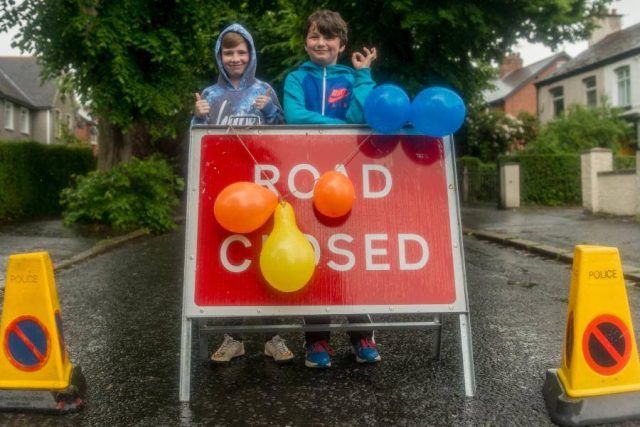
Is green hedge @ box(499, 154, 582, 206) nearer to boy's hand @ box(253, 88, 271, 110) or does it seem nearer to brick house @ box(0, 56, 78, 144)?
boy's hand @ box(253, 88, 271, 110)

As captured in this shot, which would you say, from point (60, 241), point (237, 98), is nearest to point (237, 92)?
point (237, 98)

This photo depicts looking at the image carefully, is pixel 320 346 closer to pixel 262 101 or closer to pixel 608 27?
pixel 262 101

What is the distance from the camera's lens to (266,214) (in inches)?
127

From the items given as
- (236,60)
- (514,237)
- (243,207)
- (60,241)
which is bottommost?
(514,237)

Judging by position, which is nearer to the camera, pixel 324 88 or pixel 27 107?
pixel 324 88

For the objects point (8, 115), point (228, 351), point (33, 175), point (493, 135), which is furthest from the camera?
point (8, 115)

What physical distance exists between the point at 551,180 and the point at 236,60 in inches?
Answer: 834

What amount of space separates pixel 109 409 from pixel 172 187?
1192 centimetres

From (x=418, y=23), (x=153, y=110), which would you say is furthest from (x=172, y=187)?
(x=418, y=23)

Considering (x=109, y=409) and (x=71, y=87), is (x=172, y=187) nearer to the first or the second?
(x=71, y=87)

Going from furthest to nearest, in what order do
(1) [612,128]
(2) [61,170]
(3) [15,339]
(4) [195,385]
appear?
(1) [612,128] < (2) [61,170] < (4) [195,385] < (3) [15,339]

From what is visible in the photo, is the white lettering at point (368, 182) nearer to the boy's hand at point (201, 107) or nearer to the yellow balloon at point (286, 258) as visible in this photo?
the yellow balloon at point (286, 258)

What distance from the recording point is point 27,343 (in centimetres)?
312

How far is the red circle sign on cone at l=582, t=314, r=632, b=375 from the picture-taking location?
296 cm
